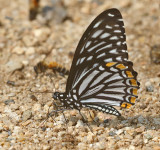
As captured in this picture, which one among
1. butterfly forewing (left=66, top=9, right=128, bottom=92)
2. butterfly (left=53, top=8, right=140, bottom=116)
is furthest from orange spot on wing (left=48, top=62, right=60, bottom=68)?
butterfly forewing (left=66, top=9, right=128, bottom=92)

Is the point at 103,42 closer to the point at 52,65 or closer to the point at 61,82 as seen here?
the point at 61,82

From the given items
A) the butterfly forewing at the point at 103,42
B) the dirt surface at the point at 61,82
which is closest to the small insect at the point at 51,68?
the dirt surface at the point at 61,82

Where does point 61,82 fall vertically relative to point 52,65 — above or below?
below

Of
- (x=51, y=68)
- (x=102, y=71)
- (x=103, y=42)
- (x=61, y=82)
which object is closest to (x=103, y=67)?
(x=102, y=71)

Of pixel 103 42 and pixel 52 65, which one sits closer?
pixel 103 42

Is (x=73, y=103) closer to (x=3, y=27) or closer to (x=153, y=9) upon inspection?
(x=3, y=27)

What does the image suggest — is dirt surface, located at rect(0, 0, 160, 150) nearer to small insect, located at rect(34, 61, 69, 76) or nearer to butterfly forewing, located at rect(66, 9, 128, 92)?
small insect, located at rect(34, 61, 69, 76)

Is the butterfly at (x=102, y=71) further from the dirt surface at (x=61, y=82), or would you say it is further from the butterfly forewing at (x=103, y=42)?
the dirt surface at (x=61, y=82)
